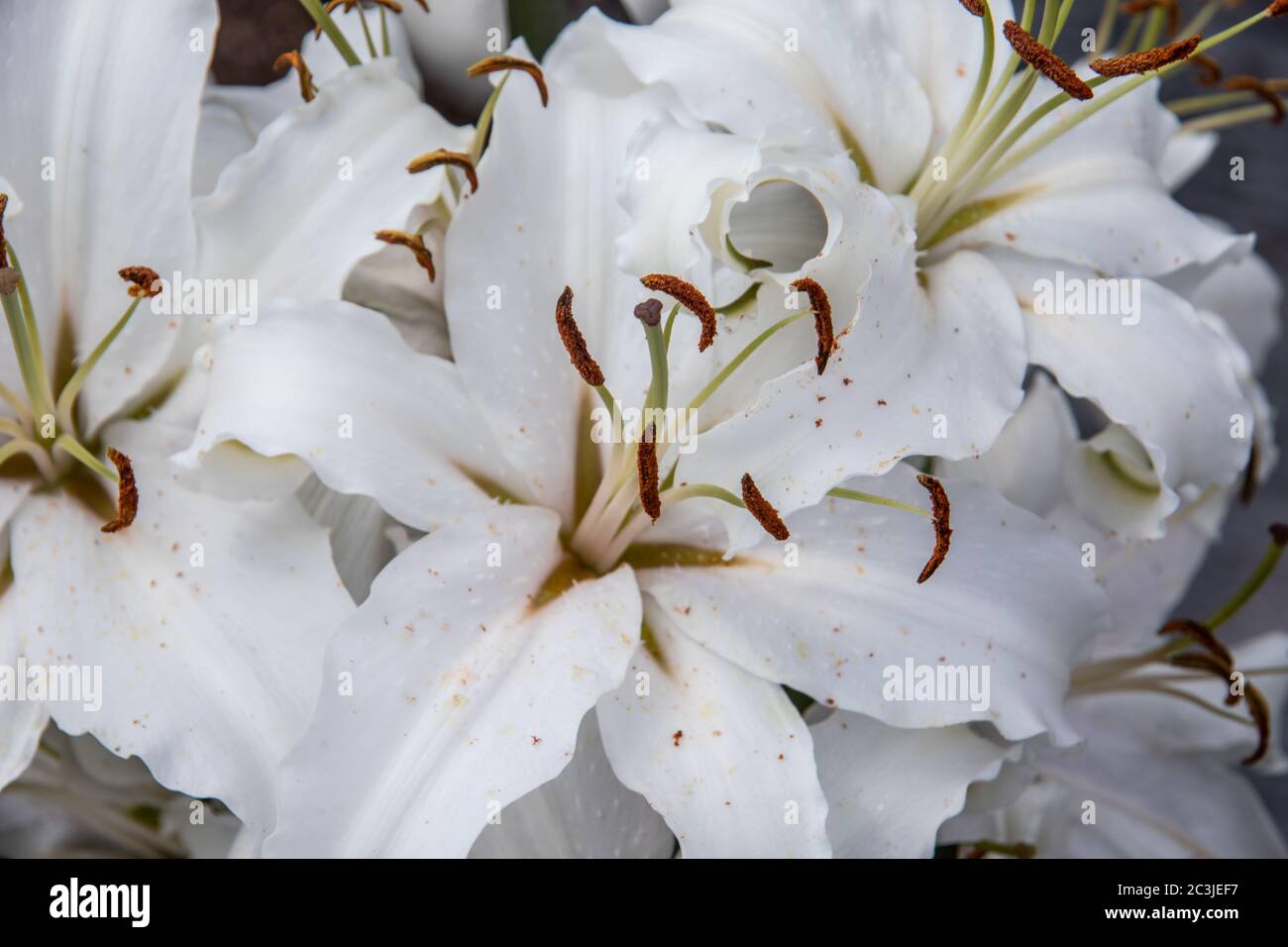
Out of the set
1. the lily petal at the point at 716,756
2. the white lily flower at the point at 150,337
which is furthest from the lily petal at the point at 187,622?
the lily petal at the point at 716,756

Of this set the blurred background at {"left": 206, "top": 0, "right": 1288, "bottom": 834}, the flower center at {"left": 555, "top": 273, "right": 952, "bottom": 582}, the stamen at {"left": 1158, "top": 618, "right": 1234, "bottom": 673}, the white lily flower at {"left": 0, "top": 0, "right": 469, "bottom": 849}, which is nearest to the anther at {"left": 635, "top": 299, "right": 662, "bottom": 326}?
the flower center at {"left": 555, "top": 273, "right": 952, "bottom": 582}

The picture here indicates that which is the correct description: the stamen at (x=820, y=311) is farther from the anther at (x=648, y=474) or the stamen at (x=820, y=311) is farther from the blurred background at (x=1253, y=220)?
the blurred background at (x=1253, y=220)

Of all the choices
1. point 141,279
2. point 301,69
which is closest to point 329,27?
point 301,69

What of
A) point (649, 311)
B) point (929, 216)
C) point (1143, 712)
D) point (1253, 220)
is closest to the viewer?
point (649, 311)

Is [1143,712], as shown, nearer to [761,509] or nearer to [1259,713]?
[1259,713]

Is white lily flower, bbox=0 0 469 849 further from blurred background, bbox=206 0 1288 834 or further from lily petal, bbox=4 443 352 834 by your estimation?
blurred background, bbox=206 0 1288 834

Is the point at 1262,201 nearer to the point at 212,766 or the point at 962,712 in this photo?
the point at 962,712

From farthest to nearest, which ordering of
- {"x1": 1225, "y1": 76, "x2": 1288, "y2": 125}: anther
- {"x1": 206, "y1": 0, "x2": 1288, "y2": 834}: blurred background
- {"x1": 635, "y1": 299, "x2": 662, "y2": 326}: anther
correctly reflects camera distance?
{"x1": 206, "y1": 0, "x2": 1288, "y2": 834}: blurred background, {"x1": 1225, "y1": 76, "x2": 1288, "y2": 125}: anther, {"x1": 635, "y1": 299, "x2": 662, "y2": 326}: anther
